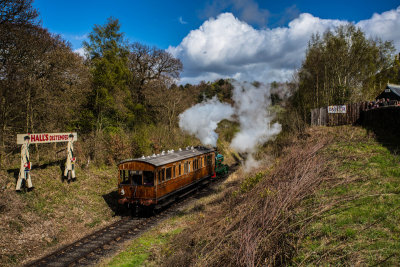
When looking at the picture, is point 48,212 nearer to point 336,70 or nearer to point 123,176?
point 123,176

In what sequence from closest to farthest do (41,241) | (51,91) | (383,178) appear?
(383,178)
(41,241)
(51,91)

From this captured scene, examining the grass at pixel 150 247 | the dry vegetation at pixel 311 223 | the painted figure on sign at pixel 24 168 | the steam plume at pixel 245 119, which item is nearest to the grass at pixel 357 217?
the dry vegetation at pixel 311 223

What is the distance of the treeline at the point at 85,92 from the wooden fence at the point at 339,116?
43.2ft

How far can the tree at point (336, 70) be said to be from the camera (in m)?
25.6

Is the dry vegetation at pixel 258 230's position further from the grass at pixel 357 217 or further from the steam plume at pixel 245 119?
the steam plume at pixel 245 119

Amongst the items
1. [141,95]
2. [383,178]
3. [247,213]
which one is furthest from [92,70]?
[383,178]

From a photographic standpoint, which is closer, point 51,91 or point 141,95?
point 51,91

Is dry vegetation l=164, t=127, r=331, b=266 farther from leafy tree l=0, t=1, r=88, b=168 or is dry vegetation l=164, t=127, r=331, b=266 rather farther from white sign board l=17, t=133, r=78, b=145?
leafy tree l=0, t=1, r=88, b=168

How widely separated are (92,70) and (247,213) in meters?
20.5

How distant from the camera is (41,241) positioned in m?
11.0

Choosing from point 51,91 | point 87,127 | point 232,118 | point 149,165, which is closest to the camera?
point 149,165

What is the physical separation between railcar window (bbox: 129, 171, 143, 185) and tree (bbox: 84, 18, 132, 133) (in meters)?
8.86

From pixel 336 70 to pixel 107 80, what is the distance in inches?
834

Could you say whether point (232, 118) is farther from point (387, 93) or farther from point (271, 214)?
point (271, 214)
